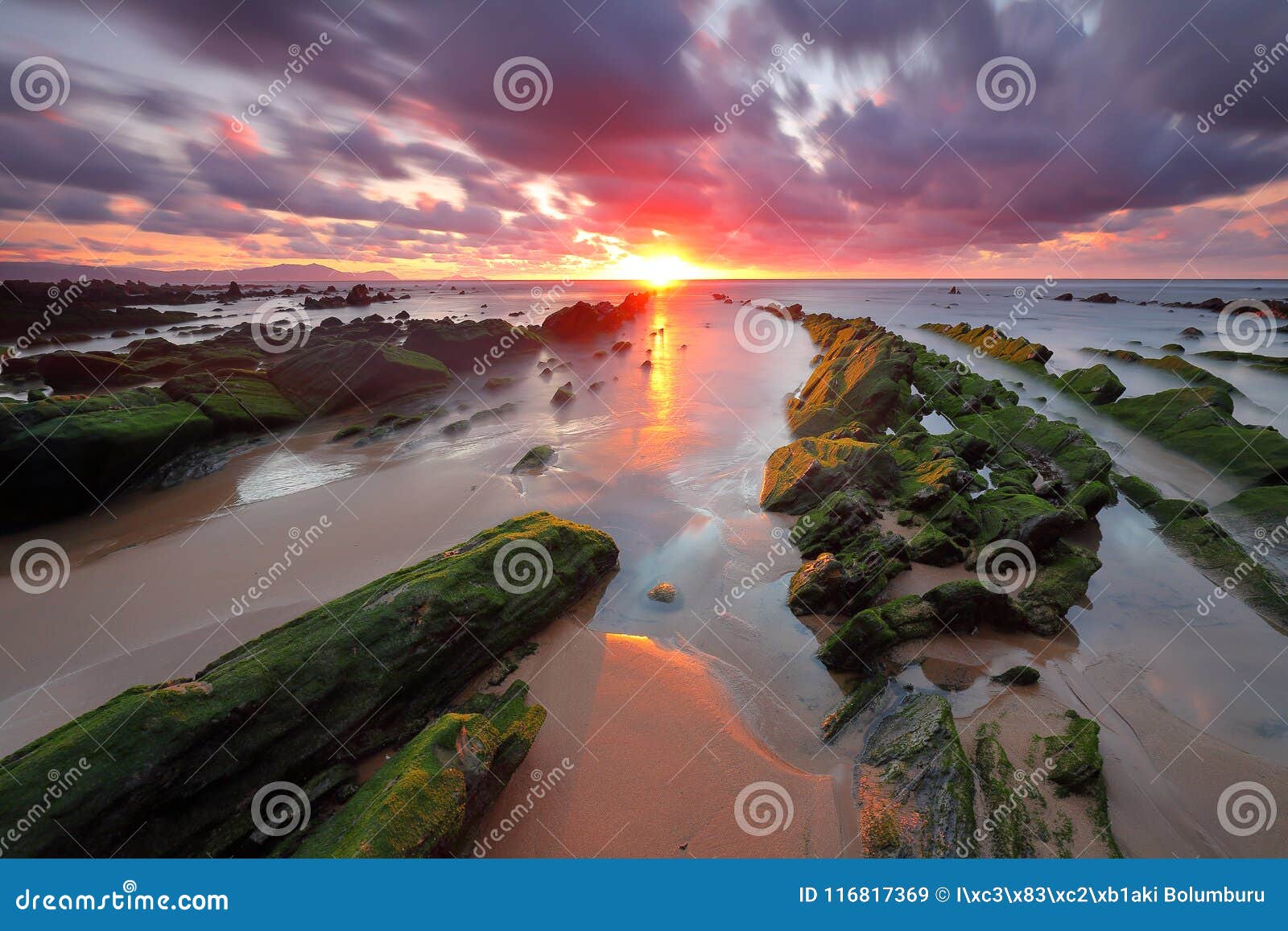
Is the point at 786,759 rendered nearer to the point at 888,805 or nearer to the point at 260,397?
the point at 888,805

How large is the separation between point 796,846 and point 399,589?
21.7 ft

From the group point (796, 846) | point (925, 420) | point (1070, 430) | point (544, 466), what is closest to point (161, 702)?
point (796, 846)

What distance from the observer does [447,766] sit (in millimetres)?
5609

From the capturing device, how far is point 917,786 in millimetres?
6016

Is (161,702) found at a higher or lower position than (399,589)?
lower
